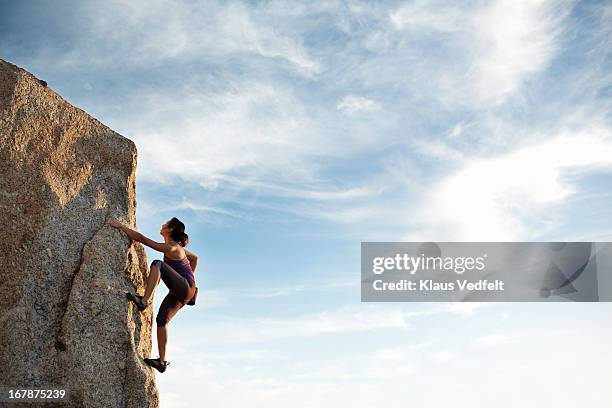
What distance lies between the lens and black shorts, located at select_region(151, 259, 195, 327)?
11.8 meters

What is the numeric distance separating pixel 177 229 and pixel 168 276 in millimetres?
843

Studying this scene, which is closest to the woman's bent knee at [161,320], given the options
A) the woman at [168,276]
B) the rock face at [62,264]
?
the woman at [168,276]

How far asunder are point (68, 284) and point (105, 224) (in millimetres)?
1234

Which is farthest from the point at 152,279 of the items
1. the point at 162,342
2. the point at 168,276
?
the point at 162,342

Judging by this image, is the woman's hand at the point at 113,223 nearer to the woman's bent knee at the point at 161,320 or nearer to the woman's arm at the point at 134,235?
the woman's arm at the point at 134,235

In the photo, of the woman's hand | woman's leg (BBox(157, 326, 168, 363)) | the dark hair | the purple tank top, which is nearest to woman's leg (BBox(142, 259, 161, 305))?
the purple tank top

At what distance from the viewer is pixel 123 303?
440 inches

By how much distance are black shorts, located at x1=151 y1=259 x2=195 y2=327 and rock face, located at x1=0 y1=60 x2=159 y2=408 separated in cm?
38

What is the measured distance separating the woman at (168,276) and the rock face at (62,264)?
202mm

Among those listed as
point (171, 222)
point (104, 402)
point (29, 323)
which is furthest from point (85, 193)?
point (104, 402)

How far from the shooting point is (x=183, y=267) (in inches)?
477

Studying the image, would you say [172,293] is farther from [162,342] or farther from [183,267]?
[162,342]

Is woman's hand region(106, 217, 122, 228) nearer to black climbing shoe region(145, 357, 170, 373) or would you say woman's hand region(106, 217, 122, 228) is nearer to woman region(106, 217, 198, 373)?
woman region(106, 217, 198, 373)

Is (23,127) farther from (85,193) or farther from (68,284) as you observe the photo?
(68,284)
